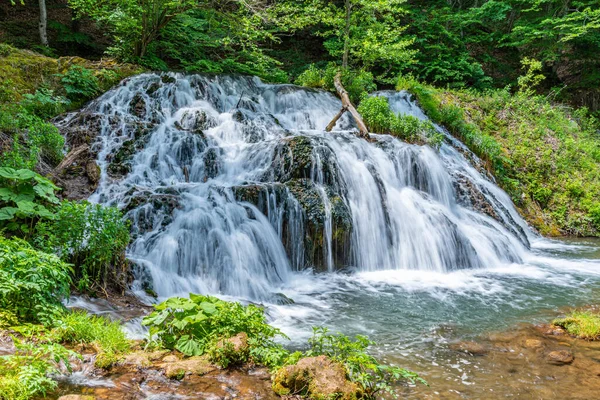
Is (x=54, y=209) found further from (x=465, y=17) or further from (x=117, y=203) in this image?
(x=465, y=17)

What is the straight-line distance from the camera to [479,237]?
28.8ft

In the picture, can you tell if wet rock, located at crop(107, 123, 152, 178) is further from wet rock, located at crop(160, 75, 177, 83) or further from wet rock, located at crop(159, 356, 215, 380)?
wet rock, located at crop(159, 356, 215, 380)

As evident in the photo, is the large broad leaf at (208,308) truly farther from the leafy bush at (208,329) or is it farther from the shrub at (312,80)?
the shrub at (312,80)

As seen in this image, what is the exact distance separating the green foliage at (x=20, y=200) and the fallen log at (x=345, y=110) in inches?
301

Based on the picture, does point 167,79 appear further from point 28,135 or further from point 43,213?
point 43,213

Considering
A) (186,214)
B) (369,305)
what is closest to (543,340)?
(369,305)

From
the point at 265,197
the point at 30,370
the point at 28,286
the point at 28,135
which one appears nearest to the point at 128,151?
the point at 28,135

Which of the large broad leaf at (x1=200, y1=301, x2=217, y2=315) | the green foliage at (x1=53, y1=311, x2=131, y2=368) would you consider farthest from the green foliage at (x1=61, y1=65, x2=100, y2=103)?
the large broad leaf at (x1=200, y1=301, x2=217, y2=315)

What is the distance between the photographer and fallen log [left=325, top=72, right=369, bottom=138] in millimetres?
10616

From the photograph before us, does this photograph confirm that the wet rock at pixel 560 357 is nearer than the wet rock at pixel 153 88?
Yes

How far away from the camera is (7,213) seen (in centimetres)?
442

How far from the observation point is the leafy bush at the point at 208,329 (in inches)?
121

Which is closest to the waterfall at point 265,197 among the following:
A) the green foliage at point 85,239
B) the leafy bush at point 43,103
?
the leafy bush at point 43,103

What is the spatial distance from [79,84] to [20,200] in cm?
655
